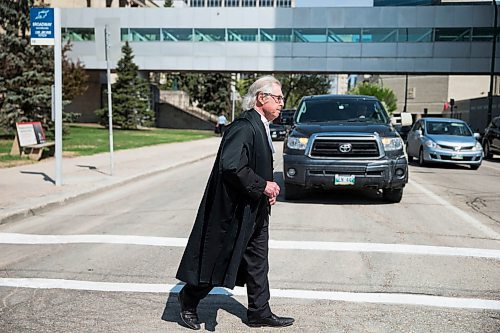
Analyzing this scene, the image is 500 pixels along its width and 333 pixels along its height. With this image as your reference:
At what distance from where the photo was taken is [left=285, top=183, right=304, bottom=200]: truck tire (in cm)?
1029

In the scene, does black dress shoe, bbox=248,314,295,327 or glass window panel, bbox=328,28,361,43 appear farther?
glass window panel, bbox=328,28,361,43

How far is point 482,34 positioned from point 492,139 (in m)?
25.3

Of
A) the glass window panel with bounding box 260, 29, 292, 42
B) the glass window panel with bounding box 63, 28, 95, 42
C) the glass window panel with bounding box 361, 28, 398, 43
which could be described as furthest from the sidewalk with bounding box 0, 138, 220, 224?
the glass window panel with bounding box 63, 28, 95, 42

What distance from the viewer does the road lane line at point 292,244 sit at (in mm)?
6695

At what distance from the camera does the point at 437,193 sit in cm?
1199

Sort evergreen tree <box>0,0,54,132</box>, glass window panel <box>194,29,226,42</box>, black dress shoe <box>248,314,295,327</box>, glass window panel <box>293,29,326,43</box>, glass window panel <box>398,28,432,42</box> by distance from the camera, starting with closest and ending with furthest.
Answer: black dress shoe <box>248,314,295,327</box>, evergreen tree <box>0,0,54,132</box>, glass window panel <box>398,28,432,42</box>, glass window panel <box>293,29,326,43</box>, glass window panel <box>194,29,226,42</box>

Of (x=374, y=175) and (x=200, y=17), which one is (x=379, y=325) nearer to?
(x=374, y=175)

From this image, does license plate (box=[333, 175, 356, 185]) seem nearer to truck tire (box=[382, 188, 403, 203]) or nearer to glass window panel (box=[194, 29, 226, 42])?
truck tire (box=[382, 188, 403, 203])

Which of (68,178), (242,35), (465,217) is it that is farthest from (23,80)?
(242,35)

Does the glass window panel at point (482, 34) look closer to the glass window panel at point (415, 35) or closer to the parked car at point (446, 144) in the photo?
the glass window panel at point (415, 35)

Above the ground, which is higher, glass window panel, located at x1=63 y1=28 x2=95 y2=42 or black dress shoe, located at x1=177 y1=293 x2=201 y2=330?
glass window panel, located at x1=63 y1=28 x2=95 y2=42

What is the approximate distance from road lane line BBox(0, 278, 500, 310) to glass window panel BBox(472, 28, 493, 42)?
147ft

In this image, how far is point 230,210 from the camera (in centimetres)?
403

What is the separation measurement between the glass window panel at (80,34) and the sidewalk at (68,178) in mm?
31546
